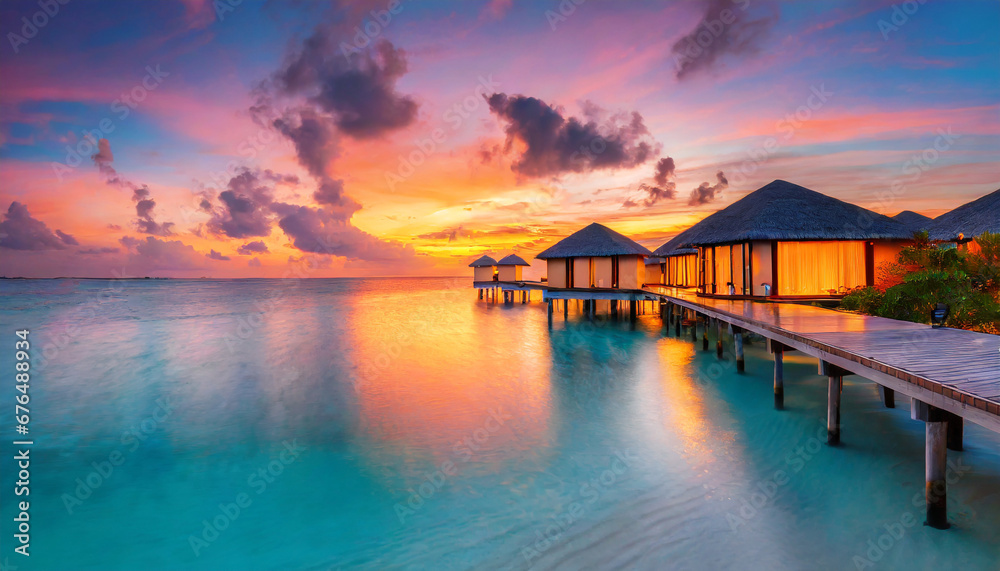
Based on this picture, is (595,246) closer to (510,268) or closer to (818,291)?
(818,291)

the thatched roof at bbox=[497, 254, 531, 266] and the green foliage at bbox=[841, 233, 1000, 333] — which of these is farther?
the thatched roof at bbox=[497, 254, 531, 266]

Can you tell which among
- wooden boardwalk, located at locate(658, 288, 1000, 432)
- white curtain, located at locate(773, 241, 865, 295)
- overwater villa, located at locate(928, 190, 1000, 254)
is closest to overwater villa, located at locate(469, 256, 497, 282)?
white curtain, located at locate(773, 241, 865, 295)

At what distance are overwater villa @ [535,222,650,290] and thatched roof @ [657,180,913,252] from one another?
11.9 ft

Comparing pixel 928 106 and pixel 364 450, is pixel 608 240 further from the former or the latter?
pixel 364 450

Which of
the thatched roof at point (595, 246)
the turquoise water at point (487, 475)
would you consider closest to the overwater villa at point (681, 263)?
the thatched roof at point (595, 246)

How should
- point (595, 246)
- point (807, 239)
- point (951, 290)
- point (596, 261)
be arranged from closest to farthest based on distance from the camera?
point (951, 290) → point (807, 239) → point (595, 246) → point (596, 261)

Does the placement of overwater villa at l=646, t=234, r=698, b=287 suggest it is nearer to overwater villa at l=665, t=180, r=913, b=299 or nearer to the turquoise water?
overwater villa at l=665, t=180, r=913, b=299

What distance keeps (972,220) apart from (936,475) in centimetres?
1420

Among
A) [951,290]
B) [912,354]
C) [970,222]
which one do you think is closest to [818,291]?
[970,222]

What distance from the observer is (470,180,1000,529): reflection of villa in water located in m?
3.52

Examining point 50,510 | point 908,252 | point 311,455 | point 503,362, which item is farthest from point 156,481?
point 908,252

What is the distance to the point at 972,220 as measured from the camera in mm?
12422

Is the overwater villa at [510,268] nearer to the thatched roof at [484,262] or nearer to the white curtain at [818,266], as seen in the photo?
the thatched roof at [484,262]

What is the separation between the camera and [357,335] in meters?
19.6
